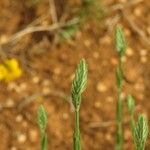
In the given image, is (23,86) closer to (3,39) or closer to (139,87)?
(3,39)

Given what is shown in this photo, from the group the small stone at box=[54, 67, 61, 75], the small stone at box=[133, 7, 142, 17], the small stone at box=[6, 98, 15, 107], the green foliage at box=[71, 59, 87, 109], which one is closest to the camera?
the green foliage at box=[71, 59, 87, 109]

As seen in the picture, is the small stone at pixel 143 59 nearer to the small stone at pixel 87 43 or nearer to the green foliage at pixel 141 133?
the small stone at pixel 87 43

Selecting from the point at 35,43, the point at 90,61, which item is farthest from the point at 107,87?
the point at 35,43

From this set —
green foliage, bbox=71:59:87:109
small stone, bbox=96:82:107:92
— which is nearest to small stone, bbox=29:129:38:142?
small stone, bbox=96:82:107:92

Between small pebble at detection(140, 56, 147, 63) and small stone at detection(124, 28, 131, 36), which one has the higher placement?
small stone at detection(124, 28, 131, 36)

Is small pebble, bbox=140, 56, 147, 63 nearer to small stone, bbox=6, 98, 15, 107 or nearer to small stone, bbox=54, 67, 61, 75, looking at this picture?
small stone, bbox=54, 67, 61, 75

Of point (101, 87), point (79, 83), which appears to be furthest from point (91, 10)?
point (79, 83)

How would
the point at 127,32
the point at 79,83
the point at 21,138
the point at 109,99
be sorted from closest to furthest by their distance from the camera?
the point at 79,83, the point at 21,138, the point at 109,99, the point at 127,32

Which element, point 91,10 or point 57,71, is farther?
point 91,10
